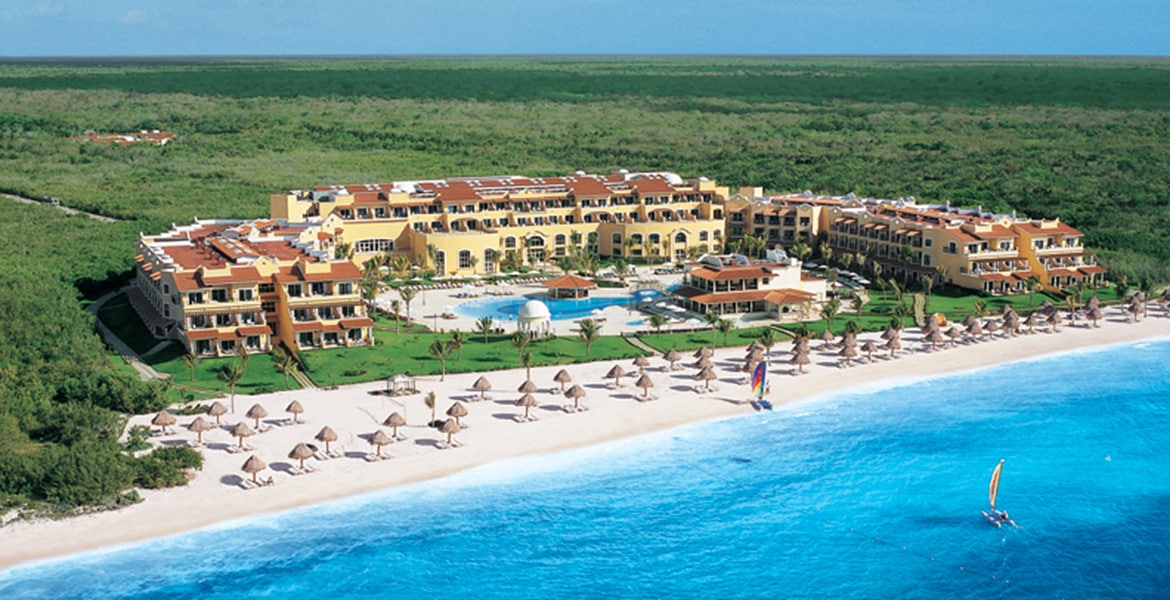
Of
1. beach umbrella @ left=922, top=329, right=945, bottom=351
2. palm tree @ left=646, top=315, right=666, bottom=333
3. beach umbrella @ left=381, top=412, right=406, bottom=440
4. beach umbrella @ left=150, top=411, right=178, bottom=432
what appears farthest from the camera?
palm tree @ left=646, top=315, right=666, bottom=333

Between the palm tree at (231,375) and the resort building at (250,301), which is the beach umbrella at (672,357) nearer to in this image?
the resort building at (250,301)

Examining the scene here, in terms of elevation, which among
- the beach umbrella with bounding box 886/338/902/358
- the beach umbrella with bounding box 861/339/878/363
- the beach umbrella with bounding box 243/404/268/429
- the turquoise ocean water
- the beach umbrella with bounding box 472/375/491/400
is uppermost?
the beach umbrella with bounding box 243/404/268/429

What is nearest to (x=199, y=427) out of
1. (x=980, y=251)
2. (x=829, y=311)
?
(x=829, y=311)

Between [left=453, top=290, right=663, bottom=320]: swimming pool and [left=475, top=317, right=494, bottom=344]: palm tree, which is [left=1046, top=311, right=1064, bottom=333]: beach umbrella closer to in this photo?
[left=453, top=290, right=663, bottom=320]: swimming pool

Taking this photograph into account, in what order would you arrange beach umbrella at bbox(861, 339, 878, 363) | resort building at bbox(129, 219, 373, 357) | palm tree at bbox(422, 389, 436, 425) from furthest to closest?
beach umbrella at bbox(861, 339, 878, 363) → resort building at bbox(129, 219, 373, 357) → palm tree at bbox(422, 389, 436, 425)

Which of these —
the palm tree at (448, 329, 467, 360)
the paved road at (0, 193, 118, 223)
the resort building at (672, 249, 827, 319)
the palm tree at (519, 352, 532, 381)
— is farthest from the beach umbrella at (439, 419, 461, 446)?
the paved road at (0, 193, 118, 223)

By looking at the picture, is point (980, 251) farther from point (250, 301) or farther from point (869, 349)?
point (250, 301)

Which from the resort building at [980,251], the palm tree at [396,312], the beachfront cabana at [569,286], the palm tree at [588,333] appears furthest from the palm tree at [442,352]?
the resort building at [980,251]
